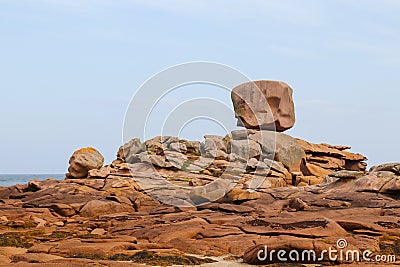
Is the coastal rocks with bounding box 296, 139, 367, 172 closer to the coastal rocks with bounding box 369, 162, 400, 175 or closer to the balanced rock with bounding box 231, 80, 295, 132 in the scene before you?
the balanced rock with bounding box 231, 80, 295, 132

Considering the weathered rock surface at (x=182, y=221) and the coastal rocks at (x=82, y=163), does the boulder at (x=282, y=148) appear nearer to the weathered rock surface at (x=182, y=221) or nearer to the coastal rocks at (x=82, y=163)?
the weathered rock surface at (x=182, y=221)

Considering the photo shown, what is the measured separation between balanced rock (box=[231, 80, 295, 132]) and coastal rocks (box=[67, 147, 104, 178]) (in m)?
15.4

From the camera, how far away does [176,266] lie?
18766 mm

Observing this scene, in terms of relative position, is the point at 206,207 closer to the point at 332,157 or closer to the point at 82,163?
the point at 82,163

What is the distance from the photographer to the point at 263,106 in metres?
54.6

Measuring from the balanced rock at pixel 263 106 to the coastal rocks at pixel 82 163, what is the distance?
15.4m

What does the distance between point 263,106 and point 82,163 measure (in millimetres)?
19060

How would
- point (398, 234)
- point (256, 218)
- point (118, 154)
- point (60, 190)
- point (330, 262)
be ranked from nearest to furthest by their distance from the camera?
point (330, 262) → point (398, 234) → point (256, 218) → point (60, 190) → point (118, 154)

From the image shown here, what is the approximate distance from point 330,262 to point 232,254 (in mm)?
4453

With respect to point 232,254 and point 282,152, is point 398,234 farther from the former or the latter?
point 282,152

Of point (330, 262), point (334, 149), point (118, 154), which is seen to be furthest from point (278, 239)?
point (334, 149)

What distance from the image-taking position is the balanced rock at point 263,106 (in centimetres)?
5456

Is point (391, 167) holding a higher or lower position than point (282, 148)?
lower

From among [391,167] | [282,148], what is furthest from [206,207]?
[282,148]
